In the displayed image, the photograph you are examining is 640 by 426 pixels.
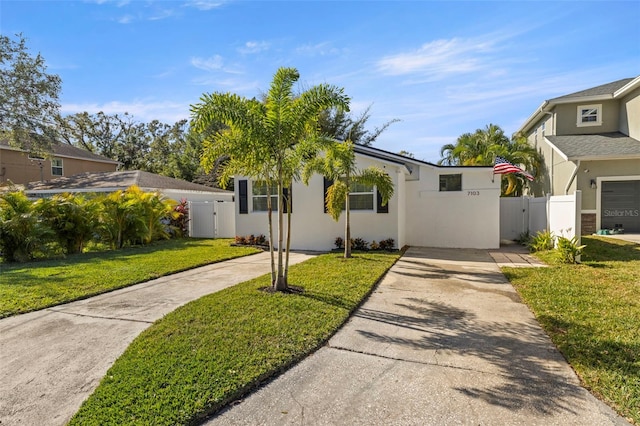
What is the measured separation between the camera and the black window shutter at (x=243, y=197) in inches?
494

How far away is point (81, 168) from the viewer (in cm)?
2423

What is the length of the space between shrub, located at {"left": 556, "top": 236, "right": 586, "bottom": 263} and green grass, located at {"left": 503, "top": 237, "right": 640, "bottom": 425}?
0.32 meters

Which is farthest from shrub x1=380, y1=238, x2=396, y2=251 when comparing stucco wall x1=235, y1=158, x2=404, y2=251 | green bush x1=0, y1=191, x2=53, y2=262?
green bush x1=0, y1=191, x2=53, y2=262

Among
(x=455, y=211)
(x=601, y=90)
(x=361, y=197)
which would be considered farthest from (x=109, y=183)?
(x=601, y=90)

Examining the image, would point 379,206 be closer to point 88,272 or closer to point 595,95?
point 88,272

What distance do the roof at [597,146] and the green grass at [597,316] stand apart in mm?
5841

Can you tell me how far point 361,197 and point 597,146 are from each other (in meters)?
10.5

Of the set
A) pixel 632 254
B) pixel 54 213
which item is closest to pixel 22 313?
pixel 54 213

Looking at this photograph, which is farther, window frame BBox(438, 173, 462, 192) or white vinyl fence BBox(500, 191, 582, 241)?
window frame BBox(438, 173, 462, 192)

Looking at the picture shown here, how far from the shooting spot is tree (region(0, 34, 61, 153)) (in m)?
16.0

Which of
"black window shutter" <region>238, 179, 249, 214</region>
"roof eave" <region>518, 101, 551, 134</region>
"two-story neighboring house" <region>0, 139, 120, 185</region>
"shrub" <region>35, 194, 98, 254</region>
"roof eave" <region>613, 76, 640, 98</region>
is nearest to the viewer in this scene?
"shrub" <region>35, 194, 98, 254</region>

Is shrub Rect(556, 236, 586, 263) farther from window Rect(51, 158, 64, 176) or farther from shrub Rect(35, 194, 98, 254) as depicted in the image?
window Rect(51, 158, 64, 176)

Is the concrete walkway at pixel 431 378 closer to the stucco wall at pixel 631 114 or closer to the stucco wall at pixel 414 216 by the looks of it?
the stucco wall at pixel 414 216

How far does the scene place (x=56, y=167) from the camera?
22797 mm
